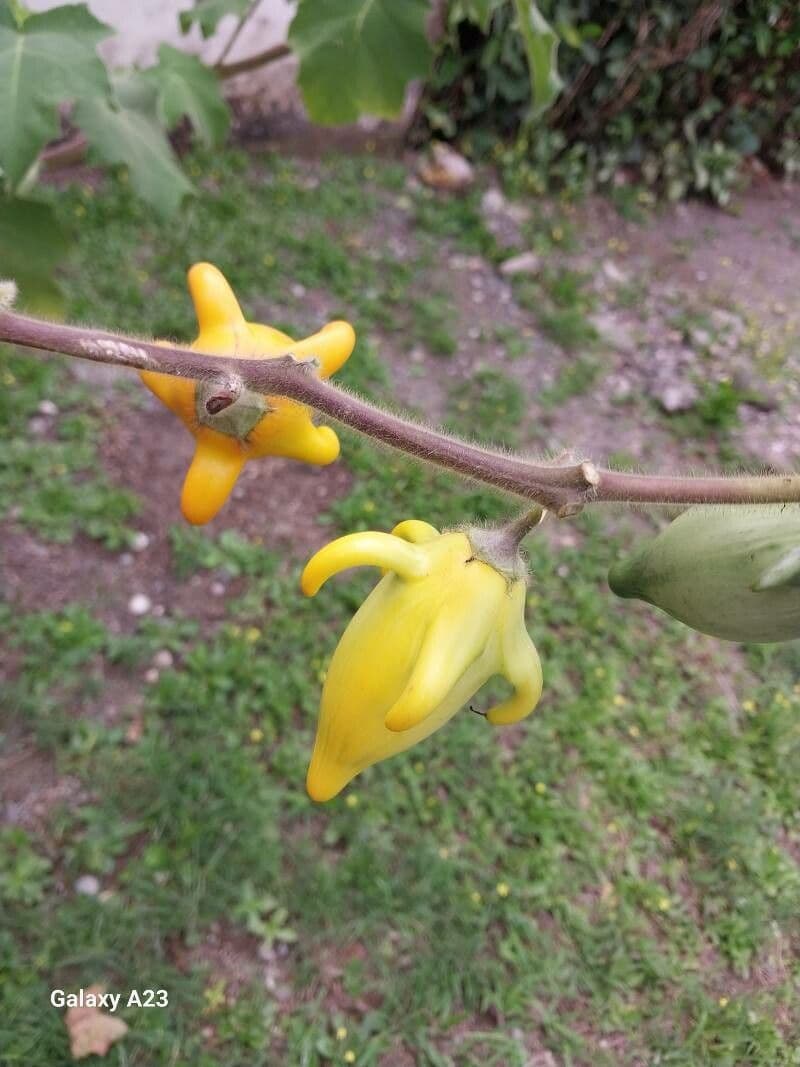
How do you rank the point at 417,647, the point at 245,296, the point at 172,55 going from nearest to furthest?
the point at 417,647, the point at 172,55, the point at 245,296

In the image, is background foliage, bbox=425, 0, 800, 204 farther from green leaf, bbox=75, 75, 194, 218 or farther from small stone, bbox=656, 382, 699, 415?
green leaf, bbox=75, 75, 194, 218

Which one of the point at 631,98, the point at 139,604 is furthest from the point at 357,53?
the point at 631,98

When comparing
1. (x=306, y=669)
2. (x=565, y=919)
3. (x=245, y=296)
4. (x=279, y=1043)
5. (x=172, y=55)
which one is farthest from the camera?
(x=245, y=296)

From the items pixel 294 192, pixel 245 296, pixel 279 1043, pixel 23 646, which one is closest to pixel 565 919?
pixel 279 1043

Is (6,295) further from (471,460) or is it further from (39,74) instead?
(39,74)

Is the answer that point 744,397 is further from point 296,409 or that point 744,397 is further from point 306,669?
point 296,409

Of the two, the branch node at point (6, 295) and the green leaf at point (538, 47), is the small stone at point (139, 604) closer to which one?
the green leaf at point (538, 47)

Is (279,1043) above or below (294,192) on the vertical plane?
below
